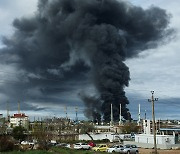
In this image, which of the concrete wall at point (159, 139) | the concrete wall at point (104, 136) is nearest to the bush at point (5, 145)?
the concrete wall at point (159, 139)

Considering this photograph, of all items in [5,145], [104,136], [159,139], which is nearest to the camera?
[5,145]

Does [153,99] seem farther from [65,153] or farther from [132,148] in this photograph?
[65,153]

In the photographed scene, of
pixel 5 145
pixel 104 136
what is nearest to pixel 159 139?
pixel 104 136

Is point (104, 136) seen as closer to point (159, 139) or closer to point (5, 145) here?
point (159, 139)

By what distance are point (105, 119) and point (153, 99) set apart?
11315cm

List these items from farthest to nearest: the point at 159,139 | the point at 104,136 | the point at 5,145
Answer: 1. the point at 104,136
2. the point at 159,139
3. the point at 5,145

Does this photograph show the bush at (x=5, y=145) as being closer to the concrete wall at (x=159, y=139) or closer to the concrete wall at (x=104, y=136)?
the concrete wall at (x=159, y=139)

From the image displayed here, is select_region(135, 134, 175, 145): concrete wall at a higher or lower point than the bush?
lower

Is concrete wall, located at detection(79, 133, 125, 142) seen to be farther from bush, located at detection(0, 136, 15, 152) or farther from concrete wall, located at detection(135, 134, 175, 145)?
bush, located at detection(0, 136, 15, 152)

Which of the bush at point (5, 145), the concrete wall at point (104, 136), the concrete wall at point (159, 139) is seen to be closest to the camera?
the bush at point (5, 145)

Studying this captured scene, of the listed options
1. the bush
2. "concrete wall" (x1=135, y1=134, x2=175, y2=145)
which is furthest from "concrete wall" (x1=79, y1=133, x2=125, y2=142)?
the bush

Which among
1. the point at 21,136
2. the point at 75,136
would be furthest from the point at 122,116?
the point at 21,136

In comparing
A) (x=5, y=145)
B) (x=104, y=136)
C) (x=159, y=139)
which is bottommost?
(x=104, y=136)

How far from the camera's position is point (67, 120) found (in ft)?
598
